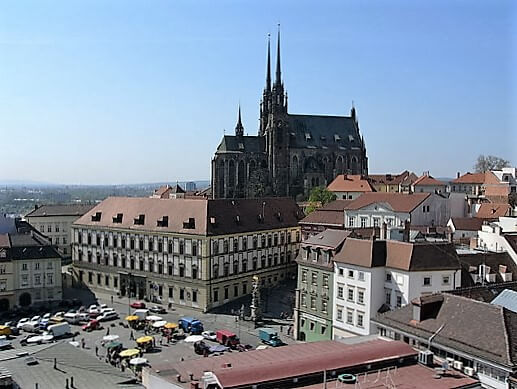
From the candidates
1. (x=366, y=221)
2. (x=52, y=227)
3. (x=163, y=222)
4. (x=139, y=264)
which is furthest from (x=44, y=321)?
(x=52, y=227)

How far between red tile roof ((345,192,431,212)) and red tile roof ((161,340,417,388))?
41.4 metres

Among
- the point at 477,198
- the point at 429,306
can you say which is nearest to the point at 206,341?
the point at 429,306

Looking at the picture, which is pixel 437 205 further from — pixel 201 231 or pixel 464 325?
pixel 464 325

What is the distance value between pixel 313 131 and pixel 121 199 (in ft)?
219

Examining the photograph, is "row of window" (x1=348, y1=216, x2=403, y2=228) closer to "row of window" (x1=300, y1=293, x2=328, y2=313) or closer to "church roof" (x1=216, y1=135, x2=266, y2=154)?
"row of window" (x1=300, y1=293, x2=328, y2=313)

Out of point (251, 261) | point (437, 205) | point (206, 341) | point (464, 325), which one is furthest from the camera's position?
point (437, 205)

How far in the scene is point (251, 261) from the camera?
63188 mm

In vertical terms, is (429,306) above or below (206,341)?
above

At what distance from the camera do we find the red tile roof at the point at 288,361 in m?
21.3

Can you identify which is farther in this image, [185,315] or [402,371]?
[185,315]

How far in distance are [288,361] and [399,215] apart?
45.8 m

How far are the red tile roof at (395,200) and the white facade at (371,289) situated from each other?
1022 inches

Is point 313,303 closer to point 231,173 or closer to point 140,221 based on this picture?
point 140,221

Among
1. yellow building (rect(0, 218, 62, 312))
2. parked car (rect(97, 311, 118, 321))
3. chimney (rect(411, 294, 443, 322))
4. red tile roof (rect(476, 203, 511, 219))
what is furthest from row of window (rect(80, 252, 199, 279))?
red tile roof (rect(476, 203, 511, 219))
